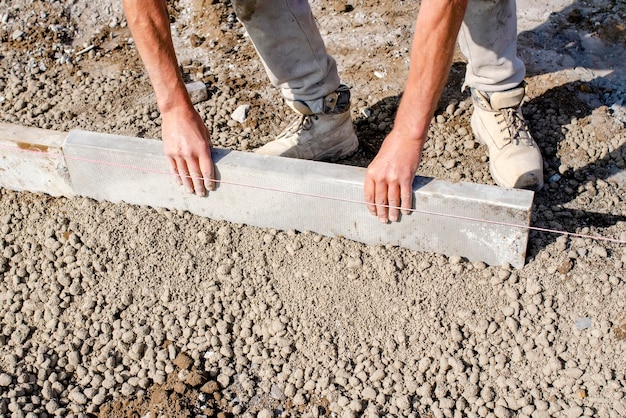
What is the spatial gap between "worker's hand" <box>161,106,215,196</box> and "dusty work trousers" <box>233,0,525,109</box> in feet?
2.04

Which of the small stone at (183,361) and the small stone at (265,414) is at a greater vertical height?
the small stone at (183,361)

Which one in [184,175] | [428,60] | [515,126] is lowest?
[515,126]

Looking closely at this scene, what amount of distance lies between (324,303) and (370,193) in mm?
511

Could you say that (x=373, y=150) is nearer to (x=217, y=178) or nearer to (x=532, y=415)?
(x=217, y=178)

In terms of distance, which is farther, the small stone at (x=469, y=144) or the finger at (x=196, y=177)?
the small stone at (x=469, y=144)

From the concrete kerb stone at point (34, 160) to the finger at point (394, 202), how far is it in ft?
5.02

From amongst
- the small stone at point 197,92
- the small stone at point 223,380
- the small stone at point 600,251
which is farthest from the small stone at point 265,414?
the small stone at point 197,92

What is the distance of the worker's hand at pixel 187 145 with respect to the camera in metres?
2.99

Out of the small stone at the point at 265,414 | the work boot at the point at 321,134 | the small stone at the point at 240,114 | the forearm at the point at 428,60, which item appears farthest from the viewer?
the small stone at the point at 240,114

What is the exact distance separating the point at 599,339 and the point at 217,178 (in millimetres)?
1678

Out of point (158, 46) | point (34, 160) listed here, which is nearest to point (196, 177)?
point (158, 46)

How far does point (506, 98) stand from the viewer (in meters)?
3.59

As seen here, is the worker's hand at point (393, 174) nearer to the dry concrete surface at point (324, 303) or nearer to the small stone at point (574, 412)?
the dry concrete surface at point (324, 303)

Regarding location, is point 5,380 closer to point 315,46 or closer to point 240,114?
point 240,114
